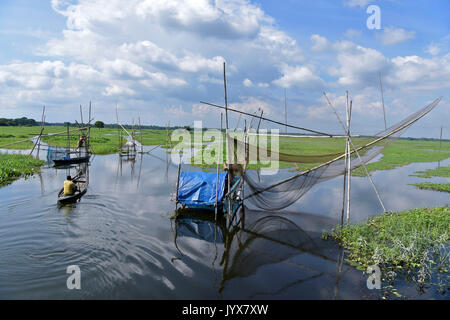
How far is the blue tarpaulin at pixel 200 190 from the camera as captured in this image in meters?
9.78

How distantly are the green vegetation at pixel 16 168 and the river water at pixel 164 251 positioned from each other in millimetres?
2325

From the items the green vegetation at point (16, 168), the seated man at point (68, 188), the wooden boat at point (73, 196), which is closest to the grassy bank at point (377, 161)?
the seated man at point (68, 188)

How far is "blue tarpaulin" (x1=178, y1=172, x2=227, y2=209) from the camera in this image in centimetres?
978

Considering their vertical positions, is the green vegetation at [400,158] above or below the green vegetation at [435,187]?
above

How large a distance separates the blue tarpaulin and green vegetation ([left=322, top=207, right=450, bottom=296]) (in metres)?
4.07

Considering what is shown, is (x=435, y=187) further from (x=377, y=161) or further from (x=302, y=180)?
(x=377, y=161)

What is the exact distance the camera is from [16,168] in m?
16.5

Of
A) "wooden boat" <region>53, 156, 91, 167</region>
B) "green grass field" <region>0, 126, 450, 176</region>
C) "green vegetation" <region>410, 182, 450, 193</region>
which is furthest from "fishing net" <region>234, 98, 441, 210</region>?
"wooden boat" <region>53, 156, 91, 167</region>

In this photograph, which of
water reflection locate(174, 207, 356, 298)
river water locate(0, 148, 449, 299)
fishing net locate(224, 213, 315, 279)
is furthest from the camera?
fishing net locate(224, 213, 315, 279)

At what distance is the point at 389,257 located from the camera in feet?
21.2

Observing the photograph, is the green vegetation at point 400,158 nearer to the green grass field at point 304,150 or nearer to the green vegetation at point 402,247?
the green grass field at point 304,150

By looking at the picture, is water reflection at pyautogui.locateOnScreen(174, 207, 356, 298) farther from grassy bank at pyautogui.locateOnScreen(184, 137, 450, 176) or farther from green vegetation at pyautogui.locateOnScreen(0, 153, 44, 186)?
green vegetation at pyautogui.locateOnScreen(0, 153, 44, 186)
